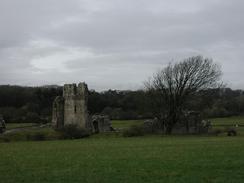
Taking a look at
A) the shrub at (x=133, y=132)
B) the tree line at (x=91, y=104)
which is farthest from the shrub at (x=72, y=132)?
the tree line at (x=91, y=104)

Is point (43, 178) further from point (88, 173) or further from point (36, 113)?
point (36, 113)

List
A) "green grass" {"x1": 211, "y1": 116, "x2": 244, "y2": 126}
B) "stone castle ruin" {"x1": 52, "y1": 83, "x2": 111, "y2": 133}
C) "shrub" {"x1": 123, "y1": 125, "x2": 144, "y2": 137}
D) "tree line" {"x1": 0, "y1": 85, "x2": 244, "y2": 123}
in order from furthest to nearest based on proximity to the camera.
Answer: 1. "tree line" {"x1": 0, "y1": 85, "x2": 244, "y2": 123}
2. "green grass" {"x1": 211, "y1": 116, "x2": 244, "y2": 126}
3. "stone castle ruin" {"x1": 52, "y1": 83, "x2": 111, "y2": 133}
4. "shrub" {"x1": 123, "y1": 125, "x2": 144, "y2": 137}

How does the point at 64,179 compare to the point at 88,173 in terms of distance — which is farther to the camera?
the point at 88,173

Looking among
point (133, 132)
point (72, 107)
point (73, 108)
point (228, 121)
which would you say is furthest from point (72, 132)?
point (228, 121)

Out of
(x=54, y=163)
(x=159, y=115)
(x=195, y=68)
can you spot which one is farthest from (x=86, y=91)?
(x=54, y=163)

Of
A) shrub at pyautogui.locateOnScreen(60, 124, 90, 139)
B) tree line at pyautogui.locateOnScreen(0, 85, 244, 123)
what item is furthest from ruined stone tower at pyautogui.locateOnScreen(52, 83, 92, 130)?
tree line at pyautogui.locateOnScreen(0, 85, 244, 123)

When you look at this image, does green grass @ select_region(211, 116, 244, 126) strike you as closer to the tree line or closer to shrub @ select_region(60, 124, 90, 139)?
the tree line

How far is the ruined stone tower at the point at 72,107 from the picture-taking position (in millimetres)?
64312

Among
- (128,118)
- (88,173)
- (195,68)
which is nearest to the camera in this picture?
(88,173)

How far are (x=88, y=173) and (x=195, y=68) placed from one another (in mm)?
45565

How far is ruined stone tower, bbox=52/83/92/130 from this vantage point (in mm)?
64312

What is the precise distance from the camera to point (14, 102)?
99.8 m

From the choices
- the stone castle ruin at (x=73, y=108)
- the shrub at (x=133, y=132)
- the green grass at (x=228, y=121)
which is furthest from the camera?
the green grass at (x=228, y=121)

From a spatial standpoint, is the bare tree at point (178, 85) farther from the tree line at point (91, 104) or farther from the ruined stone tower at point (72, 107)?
the tree line at point (91, 104)
